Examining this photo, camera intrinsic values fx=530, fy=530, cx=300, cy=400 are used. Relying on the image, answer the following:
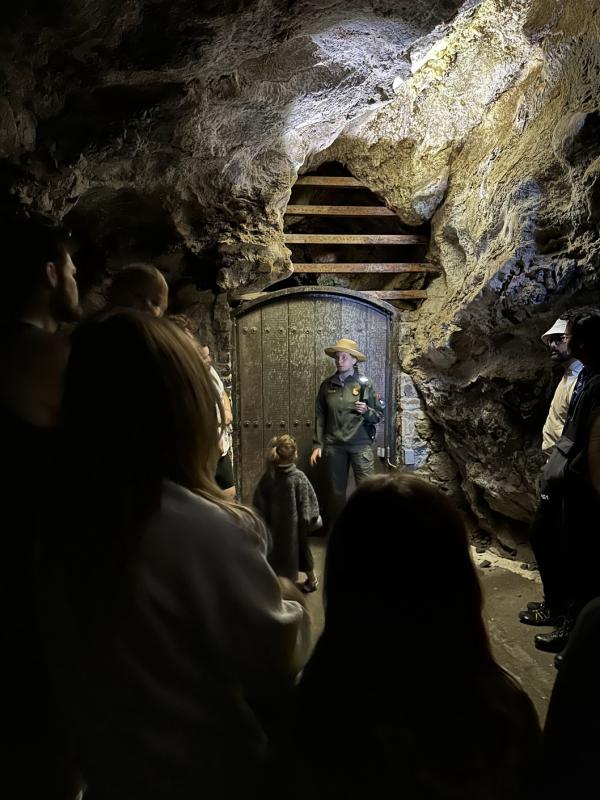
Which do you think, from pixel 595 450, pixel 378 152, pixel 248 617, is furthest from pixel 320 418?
pixel 248 617

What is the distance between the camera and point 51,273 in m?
1.23

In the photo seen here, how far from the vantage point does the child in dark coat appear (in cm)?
267

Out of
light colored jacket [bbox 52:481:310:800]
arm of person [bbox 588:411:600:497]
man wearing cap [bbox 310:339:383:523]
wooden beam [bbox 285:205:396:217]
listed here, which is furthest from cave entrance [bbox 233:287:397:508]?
light colored jacket [bbox 52:481:310:800]

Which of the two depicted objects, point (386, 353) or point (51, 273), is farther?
point (386, 353)

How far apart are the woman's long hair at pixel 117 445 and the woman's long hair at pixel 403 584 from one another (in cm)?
21

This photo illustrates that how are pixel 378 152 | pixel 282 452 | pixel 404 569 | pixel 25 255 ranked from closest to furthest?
pixel 404 569 < pixel 25 255 < pixel 282 452 < pixel 378 152

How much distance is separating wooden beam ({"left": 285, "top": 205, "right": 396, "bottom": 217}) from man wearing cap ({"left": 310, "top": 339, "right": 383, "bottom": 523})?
1163mm

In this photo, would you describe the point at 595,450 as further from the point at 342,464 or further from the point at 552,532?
the point at 342,464

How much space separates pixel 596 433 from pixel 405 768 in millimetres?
1628

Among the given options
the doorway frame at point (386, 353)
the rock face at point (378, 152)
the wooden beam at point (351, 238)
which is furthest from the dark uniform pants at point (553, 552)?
the wooden beam at point (351, 238)

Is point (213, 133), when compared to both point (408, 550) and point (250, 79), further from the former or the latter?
point (408, 550)

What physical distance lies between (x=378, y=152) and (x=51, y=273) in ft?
13.1

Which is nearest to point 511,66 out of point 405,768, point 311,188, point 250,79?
point 311,188

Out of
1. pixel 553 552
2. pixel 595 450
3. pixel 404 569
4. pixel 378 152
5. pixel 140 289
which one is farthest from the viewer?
pixel 378 152
